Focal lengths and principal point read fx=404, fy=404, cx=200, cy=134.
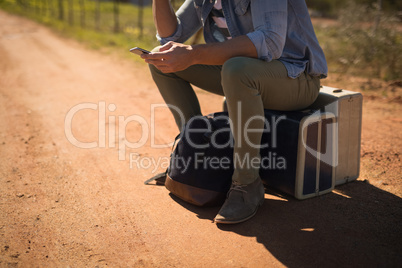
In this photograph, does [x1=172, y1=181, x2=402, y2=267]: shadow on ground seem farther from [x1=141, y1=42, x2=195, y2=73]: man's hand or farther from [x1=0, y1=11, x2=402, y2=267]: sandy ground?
[x1=141, y1=42, x2=195, y2=73]: man's hand

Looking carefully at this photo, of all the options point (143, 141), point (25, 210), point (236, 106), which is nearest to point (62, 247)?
point (25, 210)

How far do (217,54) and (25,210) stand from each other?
138 cm

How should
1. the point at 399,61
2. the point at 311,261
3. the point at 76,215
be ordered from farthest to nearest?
the point at 399,61
the point at 76,215
the point at 311,261

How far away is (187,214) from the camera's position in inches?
88.3

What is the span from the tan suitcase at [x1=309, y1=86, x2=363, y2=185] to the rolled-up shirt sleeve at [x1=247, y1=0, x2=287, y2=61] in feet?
1.76

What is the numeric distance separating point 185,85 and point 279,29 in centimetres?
77

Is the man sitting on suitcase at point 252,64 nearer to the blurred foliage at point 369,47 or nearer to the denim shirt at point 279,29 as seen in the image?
the denim shirt at point 279,29

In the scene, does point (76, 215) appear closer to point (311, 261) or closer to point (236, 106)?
point (236, 106)

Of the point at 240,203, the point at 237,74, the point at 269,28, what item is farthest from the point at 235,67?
the point at 240,203

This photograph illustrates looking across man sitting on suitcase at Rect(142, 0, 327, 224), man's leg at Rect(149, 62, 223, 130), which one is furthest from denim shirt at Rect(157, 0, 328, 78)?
man's leg at Rect(149, 62, 223, 130)

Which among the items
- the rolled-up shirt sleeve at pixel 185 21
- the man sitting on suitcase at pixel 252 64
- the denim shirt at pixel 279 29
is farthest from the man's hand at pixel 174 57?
the rolled-up shirt sleeve at pixel 185 21

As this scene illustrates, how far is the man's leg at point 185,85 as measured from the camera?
8.21 feet

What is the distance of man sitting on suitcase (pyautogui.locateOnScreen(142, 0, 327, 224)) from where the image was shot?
2.05m

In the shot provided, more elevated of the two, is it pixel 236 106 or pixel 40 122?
pixel 236 106
